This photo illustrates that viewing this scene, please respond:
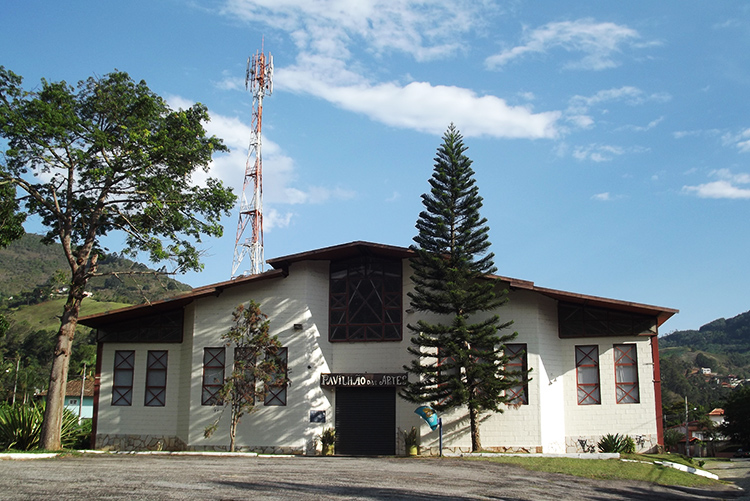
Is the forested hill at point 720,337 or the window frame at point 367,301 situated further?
the forested hill at point 720,337

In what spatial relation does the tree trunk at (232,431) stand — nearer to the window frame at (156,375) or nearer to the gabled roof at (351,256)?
the window frame at (156,375)

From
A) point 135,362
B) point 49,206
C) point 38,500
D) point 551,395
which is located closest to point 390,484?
point 38,500

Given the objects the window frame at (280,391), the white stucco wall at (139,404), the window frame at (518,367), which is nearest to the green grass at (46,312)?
the white stucco wall at (139,404)

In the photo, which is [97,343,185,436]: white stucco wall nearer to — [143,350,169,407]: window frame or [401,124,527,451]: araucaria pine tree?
[143,350,169,407]: window frame

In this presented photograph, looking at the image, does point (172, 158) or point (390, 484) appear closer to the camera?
point (390, 484)

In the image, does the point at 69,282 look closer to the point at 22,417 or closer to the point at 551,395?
the point at 22,417

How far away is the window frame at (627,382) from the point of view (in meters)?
20.2

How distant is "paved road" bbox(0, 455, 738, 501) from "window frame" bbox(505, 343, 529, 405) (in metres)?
5.79

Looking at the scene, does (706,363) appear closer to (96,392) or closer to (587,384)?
(587,384)

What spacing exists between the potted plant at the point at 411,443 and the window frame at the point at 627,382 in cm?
629

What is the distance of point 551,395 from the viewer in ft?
65.4

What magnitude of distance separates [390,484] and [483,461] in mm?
5768

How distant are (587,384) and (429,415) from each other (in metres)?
5.44

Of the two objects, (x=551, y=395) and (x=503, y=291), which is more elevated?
(x=503, y=291)
